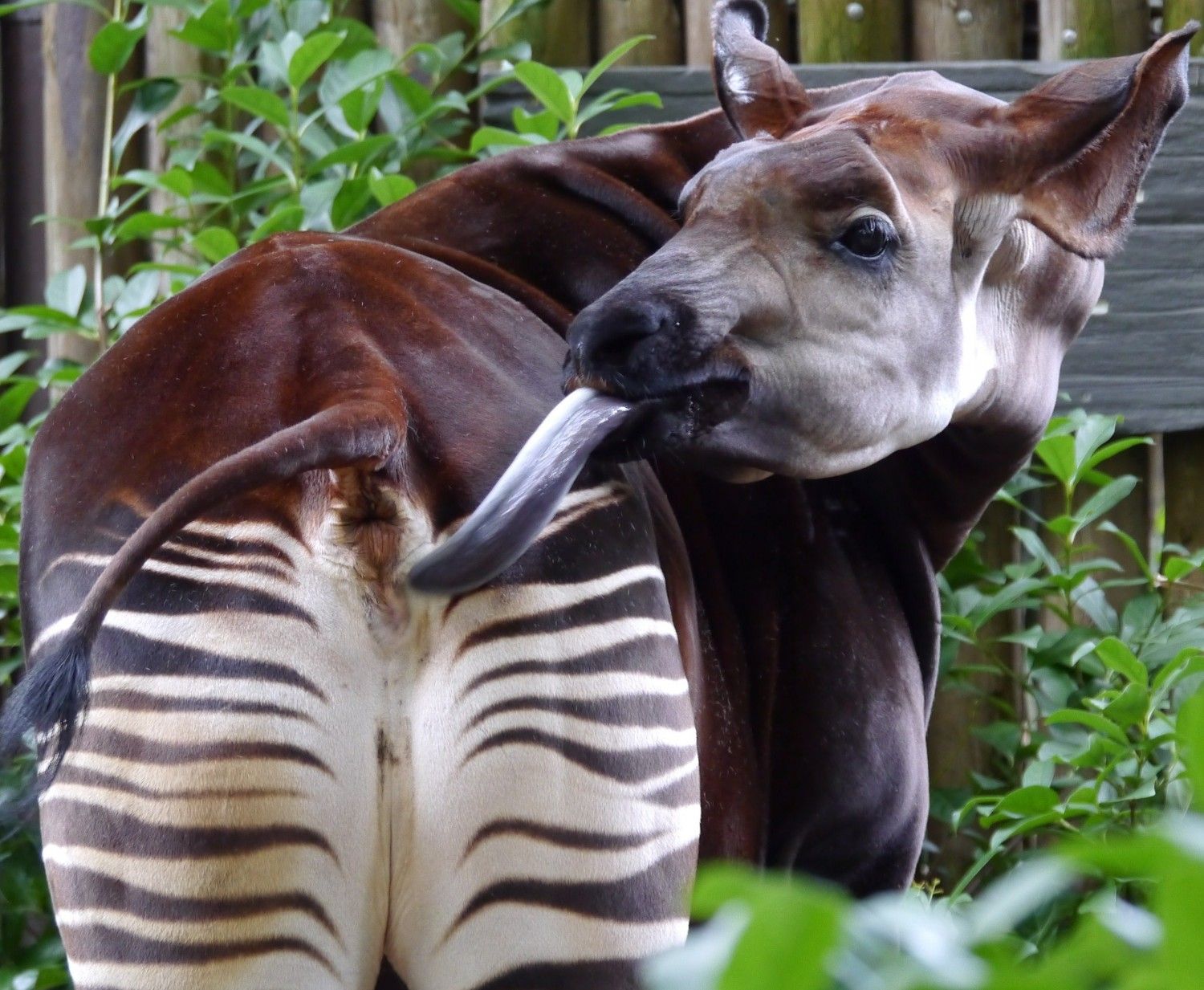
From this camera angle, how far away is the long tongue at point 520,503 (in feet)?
4.22

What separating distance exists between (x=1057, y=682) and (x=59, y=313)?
2.23m

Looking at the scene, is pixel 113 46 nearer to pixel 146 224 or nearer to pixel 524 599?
pixel 146 224

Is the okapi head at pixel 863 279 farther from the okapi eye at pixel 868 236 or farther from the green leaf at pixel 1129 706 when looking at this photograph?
the green leaf at pixel 1129 706

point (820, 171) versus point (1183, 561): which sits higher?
point (820, 171)

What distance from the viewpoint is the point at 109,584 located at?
1302 mm

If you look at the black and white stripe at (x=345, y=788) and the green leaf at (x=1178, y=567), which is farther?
the green leaf at (x=1178, y=567)

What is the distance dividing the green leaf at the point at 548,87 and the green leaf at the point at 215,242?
2.22ft

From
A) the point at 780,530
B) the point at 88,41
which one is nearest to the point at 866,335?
the point at 780,530

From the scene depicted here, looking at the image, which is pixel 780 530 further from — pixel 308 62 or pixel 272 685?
pixel 308 62

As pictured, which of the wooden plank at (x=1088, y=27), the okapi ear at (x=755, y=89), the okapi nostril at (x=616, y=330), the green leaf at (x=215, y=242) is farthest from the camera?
the wooden plank at (x=1088, y=27)

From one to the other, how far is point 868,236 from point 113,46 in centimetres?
222

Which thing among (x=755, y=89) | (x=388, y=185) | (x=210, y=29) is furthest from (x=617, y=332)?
(x=210, y=29)

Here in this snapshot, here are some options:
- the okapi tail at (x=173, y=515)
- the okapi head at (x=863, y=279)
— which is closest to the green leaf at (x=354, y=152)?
the okapi head at (x=863, y=279)

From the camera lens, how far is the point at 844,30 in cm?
352
